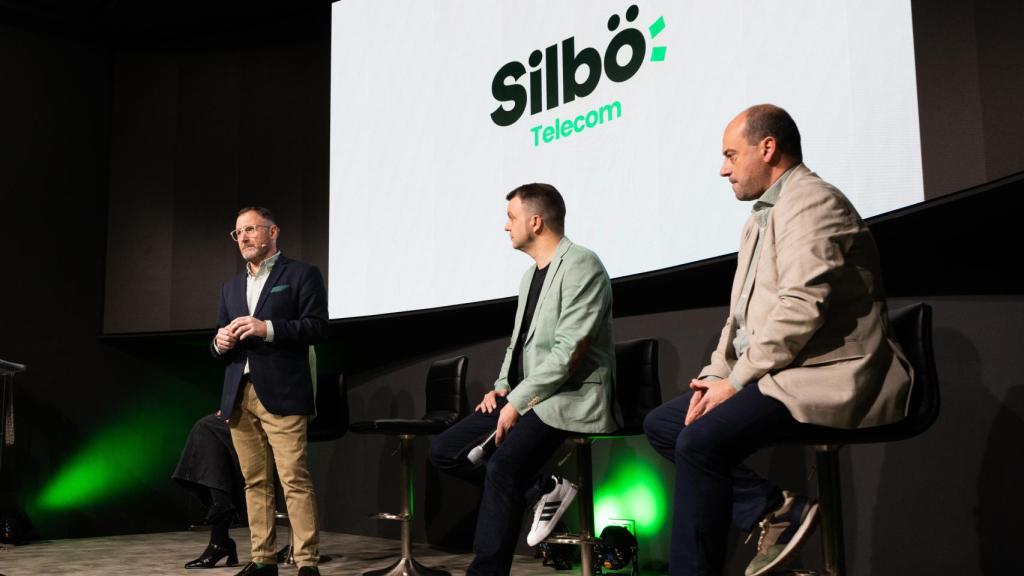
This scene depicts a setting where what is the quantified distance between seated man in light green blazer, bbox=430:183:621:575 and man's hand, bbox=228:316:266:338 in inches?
32.6

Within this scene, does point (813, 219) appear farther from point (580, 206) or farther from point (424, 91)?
point (424, 91)

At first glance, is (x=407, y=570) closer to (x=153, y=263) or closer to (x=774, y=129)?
(x=774, y=129)

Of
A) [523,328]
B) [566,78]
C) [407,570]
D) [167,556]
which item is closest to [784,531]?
[523,328]

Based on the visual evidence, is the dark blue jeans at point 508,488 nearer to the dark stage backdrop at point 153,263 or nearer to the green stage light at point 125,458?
the dark stage backdrop at point 153,263

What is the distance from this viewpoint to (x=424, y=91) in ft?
16.5

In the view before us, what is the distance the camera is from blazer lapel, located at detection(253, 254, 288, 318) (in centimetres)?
367

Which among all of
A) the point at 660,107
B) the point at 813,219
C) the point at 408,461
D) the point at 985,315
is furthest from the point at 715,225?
the point at 408,461

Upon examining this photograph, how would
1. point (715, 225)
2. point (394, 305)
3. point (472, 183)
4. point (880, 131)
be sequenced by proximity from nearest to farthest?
point (880, 131)
point (715, 225)
point (472, 183)
point (394, 305)

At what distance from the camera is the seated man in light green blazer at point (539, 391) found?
2.78 metres

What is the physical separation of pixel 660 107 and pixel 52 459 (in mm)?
4347

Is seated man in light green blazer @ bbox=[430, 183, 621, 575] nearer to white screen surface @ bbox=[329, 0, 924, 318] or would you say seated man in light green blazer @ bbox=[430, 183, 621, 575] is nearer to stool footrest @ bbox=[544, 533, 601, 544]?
stool footrest @ bbox=[544, 533, 601, 544]

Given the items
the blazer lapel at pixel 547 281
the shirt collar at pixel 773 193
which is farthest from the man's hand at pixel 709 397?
the blazer lapel at pixel 547 281

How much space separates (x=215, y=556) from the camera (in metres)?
4.26

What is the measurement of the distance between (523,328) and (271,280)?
3.76ft
